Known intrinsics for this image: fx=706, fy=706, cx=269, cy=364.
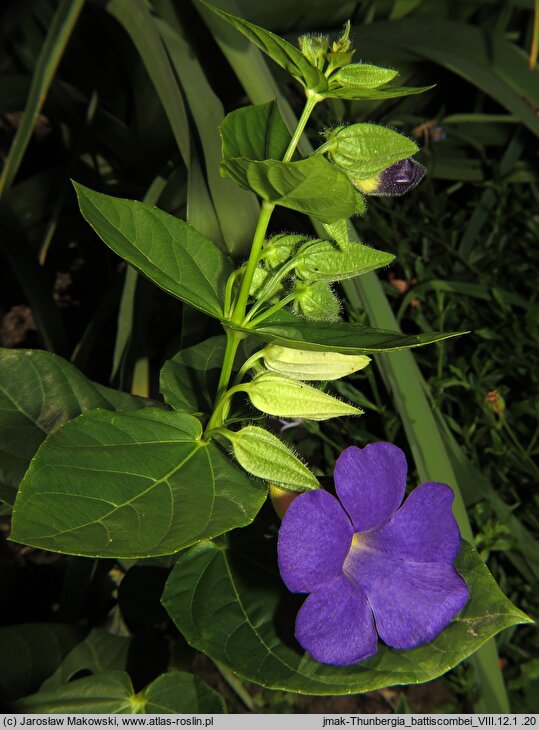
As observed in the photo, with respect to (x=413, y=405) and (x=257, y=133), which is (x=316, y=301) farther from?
(x=413, y=405)

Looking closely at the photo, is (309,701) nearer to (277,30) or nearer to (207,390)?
(207,390)

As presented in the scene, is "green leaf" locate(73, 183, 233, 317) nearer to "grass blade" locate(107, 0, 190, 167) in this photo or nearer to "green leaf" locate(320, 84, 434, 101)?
"green leaf" locate(320, 84, 434, 101)

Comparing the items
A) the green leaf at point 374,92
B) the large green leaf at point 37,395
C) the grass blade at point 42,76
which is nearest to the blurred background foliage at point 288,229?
the grass blade at point 42,76

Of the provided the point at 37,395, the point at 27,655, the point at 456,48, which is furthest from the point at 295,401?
the point at 456,48

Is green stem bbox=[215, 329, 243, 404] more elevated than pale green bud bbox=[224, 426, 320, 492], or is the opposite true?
green stem bbox=[215, 329, 243, 404]

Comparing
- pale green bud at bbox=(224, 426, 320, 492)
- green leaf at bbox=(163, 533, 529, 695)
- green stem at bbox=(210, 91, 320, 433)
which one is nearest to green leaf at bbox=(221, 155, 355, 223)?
green stem at bbox=(210, 91, 320, 433)

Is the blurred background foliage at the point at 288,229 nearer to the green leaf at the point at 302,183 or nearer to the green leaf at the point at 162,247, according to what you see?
the green leaf at the point at 162,247
